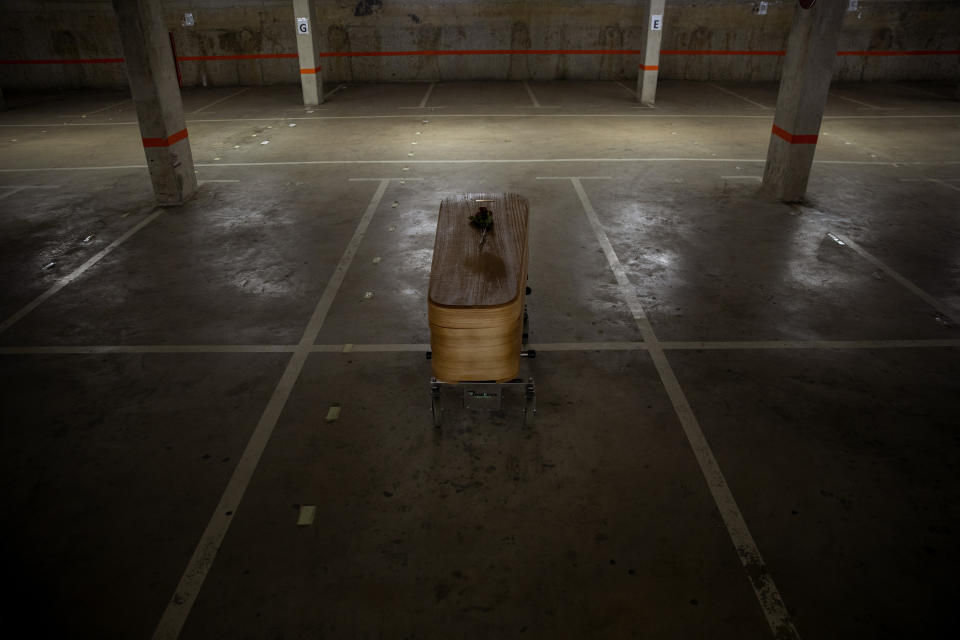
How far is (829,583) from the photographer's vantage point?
3051mm

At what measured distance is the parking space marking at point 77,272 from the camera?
18.9 feet

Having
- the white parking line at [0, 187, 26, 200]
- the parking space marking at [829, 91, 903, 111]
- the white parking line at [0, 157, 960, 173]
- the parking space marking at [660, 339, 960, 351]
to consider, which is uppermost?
the parking space marking at [829, 91, 903, 111]

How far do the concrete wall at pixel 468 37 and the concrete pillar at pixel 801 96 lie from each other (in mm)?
12517

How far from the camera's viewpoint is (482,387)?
3971 millimetres

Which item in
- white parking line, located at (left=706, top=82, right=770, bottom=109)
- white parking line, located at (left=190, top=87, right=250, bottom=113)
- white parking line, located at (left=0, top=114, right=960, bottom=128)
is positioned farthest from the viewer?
white parking line, located at (left=190, top=87, right=250, bottom=113)

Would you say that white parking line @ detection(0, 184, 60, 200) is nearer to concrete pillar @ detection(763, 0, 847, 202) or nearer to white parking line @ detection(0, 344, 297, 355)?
white parking line @ detection(0, 344, 297, 355)

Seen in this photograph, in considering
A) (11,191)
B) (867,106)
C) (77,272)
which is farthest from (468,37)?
(77,272)

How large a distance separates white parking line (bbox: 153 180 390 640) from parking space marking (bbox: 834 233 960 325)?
20.0 ft

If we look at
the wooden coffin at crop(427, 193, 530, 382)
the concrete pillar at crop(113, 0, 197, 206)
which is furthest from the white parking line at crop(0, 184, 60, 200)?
the wooden coffin at crop(427, 193, 530, 382)

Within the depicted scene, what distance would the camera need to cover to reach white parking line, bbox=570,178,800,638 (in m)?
2.92

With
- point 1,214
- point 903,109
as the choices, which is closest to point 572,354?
point 1,214

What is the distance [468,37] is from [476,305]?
1842cm

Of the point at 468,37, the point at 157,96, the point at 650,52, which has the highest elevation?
the point at 468,37

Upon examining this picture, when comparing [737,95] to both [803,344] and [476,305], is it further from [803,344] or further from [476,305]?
[476,305]
